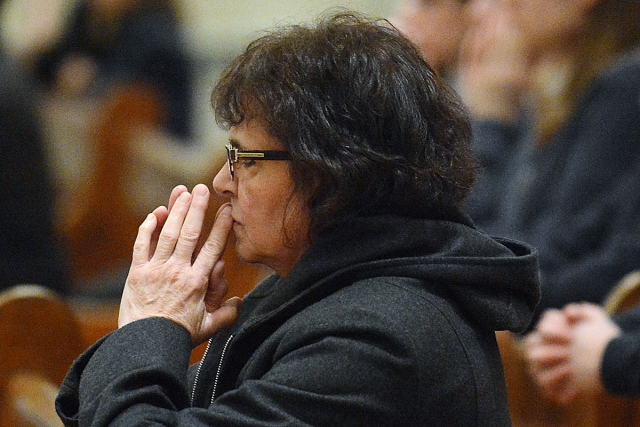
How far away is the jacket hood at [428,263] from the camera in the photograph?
65.6 inches

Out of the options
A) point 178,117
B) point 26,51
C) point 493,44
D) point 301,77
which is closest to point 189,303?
point 301,77

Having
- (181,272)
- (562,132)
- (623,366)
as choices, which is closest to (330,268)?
(181,272)

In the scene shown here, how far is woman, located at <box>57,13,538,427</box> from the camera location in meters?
1.56

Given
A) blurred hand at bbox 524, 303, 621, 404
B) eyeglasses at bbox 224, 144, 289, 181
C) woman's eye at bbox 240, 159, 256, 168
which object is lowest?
blurred hand at bbox 524, 303, 621, 404

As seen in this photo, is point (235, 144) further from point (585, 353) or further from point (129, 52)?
point (129, 52)

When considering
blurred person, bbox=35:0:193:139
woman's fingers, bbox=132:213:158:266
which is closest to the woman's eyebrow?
woman's fingers, bbox=132:213:158:266

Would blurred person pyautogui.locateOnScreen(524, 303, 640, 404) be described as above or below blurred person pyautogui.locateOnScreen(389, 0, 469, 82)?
below

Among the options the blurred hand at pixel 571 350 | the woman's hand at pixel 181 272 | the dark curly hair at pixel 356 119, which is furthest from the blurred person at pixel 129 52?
the dark curly hair at pixel 356 119

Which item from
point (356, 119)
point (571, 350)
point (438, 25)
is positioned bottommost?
point (571, 350)

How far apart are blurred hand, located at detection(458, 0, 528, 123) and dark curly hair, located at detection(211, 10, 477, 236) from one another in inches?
77.3

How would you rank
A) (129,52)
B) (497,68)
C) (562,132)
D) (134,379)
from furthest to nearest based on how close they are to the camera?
(129,52) < (497,68) < (562,132) < (134,379)

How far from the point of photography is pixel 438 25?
3.92 metres

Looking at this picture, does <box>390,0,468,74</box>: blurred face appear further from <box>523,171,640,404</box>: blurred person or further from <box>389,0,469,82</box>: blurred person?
<box>523,171,640,404</box>: blurred person

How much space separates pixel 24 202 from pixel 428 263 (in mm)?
2013
